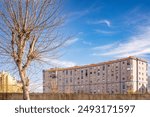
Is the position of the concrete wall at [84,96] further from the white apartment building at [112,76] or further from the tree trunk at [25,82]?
the white apartment building at [112,76]

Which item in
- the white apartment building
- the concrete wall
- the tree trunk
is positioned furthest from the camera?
the white apartment building

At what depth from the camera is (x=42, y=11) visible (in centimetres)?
787

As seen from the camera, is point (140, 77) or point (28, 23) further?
point (140, 77)

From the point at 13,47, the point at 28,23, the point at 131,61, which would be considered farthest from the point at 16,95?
the point at 131,61

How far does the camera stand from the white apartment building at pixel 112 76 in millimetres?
63781

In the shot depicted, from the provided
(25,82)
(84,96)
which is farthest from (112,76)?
(25,82)

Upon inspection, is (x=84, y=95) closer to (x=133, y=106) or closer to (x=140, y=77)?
(x=133, y=106)

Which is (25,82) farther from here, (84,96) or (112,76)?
(112,76)

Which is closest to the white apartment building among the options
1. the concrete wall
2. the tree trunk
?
the concrete wall

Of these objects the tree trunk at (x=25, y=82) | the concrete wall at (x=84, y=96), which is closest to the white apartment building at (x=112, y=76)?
the concrete wall at (x=84, y=96)

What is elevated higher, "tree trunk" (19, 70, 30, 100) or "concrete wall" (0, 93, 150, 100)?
"tree trunk" (19, 70, 30, 100)

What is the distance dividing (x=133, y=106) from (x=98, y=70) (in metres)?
63.8

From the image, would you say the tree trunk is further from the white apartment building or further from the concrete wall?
the white apartment building

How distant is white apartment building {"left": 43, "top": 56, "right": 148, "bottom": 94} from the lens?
6378cm
